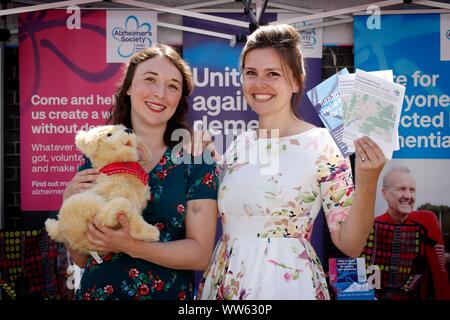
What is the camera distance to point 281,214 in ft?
6.39

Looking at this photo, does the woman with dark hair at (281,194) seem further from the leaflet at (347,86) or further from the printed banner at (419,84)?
the printed banner at (419,84)

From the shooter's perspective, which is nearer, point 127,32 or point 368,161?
point 368,161

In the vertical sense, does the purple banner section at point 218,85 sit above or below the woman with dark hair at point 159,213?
above

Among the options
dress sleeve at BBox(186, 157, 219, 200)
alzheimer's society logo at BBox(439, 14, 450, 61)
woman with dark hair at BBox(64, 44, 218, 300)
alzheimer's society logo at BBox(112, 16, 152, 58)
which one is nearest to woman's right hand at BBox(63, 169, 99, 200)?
woman with dark hair at BBox(64, 44, 218, 300)

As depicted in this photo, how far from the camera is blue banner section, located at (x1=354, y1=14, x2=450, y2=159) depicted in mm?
4117

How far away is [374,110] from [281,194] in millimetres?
447

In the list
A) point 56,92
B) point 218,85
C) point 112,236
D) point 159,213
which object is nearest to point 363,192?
point 159,213

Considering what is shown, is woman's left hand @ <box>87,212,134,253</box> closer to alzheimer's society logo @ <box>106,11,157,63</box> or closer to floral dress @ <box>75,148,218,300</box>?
floral dress @ <box>75,148,218,300</box>

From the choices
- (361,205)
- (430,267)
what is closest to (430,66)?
(430,267)

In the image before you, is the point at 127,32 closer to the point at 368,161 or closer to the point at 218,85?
the point at 218,85

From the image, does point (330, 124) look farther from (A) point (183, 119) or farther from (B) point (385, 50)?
(B) point (385, 50)

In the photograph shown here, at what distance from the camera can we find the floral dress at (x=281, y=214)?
6.25 feet

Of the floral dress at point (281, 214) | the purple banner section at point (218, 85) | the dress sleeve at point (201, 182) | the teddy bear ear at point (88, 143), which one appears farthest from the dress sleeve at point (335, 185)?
the purple banner section at point (218, 85)

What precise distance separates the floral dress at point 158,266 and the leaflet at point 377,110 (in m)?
0.59
